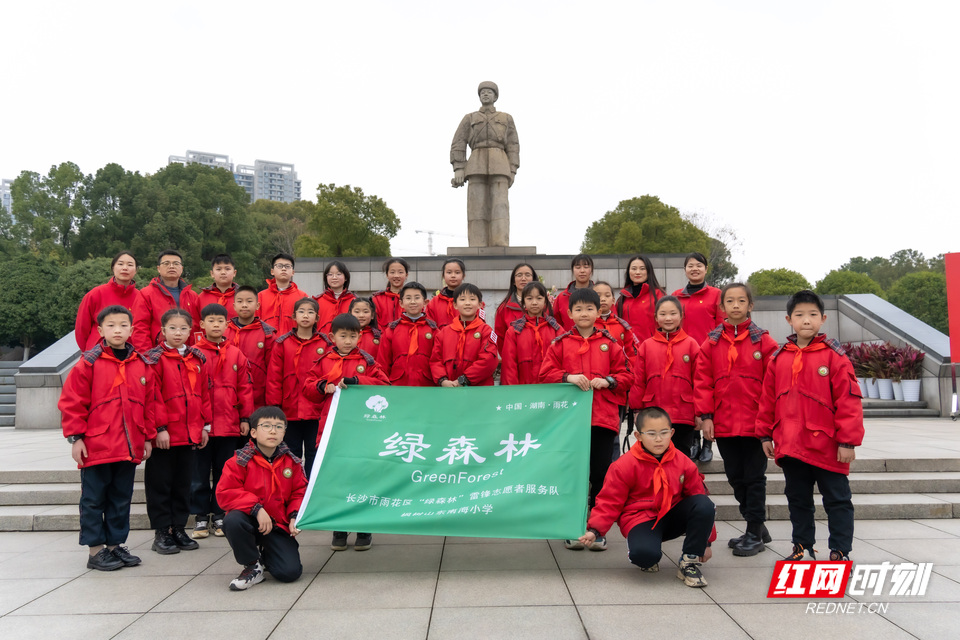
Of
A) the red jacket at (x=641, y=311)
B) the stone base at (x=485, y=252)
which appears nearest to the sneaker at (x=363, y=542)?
the red jacket at (x=641, y=311)

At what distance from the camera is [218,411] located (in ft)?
16.0

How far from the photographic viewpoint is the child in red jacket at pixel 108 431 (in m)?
4.13

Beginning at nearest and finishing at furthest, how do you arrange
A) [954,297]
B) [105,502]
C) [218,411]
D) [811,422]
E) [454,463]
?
1. [811,422]
2. [454,463]
3. [105,502]
4. [218,411]
5. [954,297]

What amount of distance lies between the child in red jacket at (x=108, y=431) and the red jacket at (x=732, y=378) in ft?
13.2

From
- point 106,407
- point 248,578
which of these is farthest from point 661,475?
point 106,407

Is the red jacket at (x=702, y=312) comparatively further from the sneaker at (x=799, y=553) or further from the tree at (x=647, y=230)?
the tree at (x=647, y=230)

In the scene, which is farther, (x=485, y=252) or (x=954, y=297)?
(x=485, y=252)

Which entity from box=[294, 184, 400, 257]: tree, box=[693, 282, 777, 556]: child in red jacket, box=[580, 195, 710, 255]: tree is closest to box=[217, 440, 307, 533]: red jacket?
box=[693, 282, 777, 556]: child in red jacket

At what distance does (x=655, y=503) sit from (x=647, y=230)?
35878 mm

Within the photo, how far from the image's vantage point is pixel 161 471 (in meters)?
4.63

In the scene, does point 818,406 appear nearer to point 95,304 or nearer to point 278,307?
point 278,307

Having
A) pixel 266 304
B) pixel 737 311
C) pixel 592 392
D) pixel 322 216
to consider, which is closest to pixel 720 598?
pixel 592 392

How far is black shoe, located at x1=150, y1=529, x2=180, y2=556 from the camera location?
450cm

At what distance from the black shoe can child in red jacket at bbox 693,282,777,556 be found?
13.2 ft
